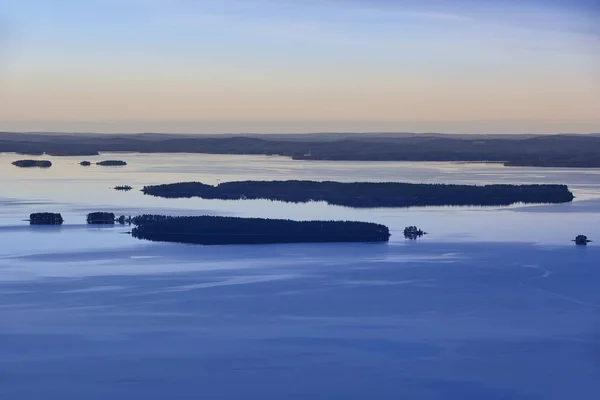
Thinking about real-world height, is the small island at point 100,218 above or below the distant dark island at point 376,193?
below

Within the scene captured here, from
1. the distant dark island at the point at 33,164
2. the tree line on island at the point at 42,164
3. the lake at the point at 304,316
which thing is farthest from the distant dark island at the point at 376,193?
the tree line on island at the point at 42,164

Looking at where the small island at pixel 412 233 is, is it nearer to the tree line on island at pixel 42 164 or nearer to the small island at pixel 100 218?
the small island at pixel 100 218

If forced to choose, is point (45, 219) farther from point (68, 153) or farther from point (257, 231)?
point (68, 153)

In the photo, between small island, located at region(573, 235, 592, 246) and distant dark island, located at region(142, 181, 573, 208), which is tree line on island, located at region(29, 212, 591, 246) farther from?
distant dark island, located at region(142, 181, 573, 208)

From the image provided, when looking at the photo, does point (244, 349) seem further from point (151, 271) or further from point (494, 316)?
point (151, 271)

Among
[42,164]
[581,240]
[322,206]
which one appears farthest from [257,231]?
[42,164]

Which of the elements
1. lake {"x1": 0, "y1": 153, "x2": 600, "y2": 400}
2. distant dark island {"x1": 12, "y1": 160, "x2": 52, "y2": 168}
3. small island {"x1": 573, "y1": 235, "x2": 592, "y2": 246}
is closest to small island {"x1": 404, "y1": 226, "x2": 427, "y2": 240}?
lake {"x1": 0, "y1": 153, "x2": 600, "y2": 400}
